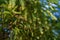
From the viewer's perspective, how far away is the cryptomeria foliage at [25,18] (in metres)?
0.91

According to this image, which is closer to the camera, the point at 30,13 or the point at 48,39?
the point at 30,13

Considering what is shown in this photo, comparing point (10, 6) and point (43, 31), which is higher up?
point (10, 6)

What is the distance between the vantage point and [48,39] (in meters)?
1.04

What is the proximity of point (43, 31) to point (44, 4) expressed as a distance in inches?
7.4

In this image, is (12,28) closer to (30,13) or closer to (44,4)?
(30,13)

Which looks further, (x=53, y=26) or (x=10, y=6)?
(x=53, y=26)

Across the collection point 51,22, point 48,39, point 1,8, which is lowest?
point 48,39

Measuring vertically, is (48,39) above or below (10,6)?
below

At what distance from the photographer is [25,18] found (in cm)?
91

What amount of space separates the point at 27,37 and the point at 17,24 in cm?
12

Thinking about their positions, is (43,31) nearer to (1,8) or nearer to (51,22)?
(51,22)

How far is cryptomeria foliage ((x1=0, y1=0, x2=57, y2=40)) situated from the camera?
91 cm

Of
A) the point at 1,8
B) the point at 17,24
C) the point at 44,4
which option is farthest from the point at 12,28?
the point at 44,4

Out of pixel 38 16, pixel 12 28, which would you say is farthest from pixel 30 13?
pixel 12 28
